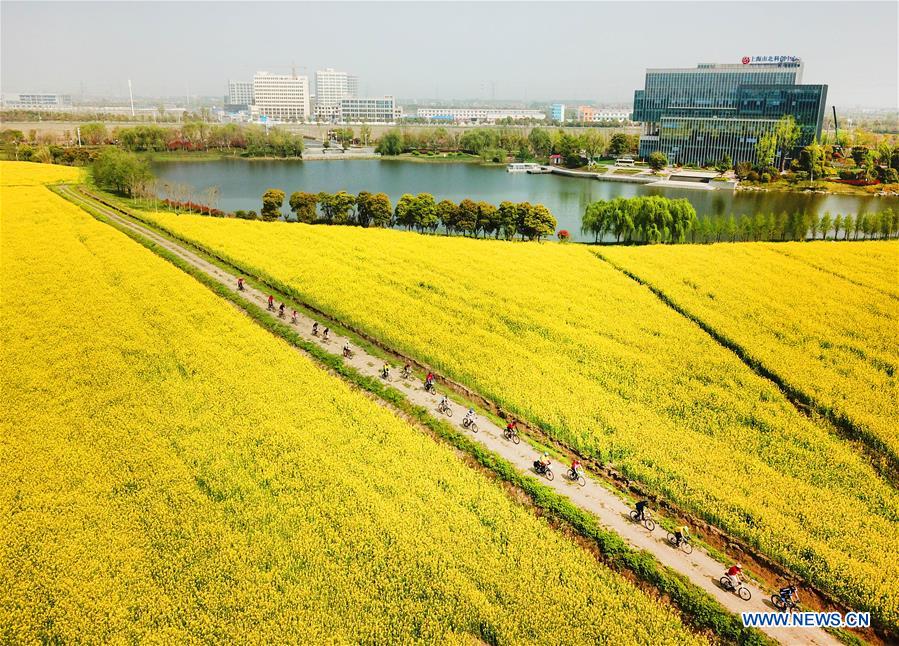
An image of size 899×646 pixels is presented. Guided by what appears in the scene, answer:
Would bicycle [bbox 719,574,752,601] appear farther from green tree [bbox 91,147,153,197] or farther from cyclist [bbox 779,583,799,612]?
green tree [bbox 91,147,153,197]

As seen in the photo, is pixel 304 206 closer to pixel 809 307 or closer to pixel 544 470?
pixel 809 307

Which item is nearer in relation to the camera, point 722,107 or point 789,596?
point 789,596

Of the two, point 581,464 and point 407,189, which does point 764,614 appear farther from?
point 407,189

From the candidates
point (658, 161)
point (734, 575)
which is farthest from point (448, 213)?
point (658, 161)

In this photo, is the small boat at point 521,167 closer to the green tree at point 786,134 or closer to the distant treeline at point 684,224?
the green tree at point 786,134

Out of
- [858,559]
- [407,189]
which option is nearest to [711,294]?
[858,559]

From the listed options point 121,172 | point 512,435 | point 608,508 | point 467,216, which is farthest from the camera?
point 121,172
